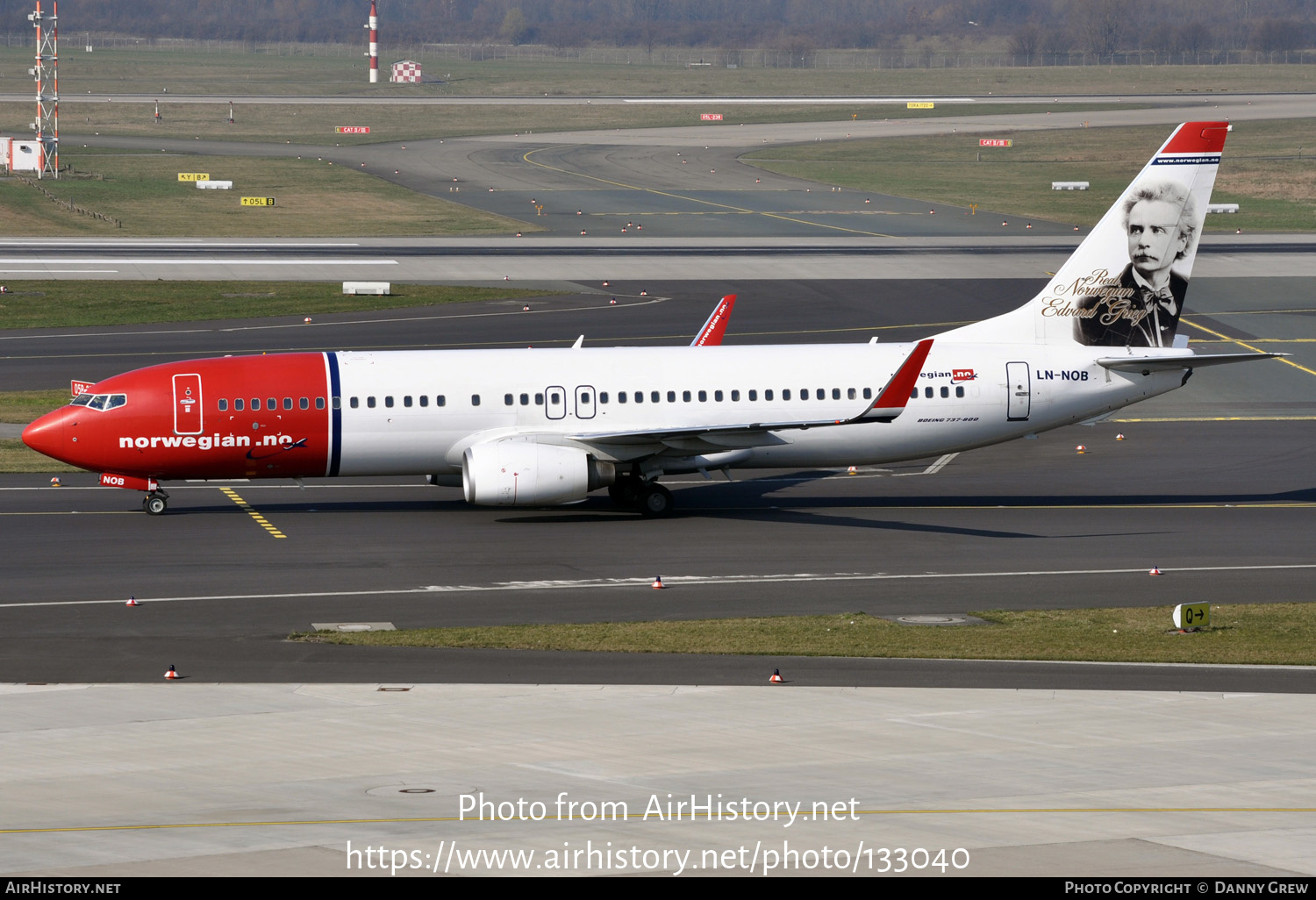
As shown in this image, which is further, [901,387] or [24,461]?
[24,461]

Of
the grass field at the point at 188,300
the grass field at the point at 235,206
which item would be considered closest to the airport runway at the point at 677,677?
the grass field at the point at 188,300

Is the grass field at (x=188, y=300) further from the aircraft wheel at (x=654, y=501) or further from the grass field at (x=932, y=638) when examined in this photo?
the grass field at (x=932, y=638)

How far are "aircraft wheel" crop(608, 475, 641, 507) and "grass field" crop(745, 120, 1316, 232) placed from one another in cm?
7813

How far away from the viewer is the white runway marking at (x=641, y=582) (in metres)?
34.2

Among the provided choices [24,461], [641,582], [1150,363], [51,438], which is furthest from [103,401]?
[1150,363]

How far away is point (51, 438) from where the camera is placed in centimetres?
4197

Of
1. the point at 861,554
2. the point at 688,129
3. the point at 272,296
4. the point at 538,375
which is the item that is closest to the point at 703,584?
the point at 861,554

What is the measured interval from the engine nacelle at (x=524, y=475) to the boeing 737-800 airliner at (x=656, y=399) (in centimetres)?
4

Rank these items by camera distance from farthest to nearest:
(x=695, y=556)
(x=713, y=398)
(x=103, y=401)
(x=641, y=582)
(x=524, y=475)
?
(x=713, y=398) → (x=103, y=401) → (x=524, y=475) → (x=695, y=556) → (x=641, y=582)

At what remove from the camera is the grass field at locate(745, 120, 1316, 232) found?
121438 millimetres

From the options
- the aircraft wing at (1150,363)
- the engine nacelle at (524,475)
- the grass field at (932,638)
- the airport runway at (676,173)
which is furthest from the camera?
the airport runway at (676,173)

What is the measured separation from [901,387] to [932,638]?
395 inches

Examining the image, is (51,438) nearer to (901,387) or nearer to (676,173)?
(901,387)

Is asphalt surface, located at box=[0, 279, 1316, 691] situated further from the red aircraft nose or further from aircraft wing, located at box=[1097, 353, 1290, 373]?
aircraft wing, located at box=[1097, 353, 1290, 373]
